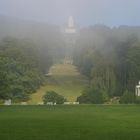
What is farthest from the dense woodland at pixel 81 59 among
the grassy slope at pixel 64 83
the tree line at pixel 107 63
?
the grassy slope at pixel 64 83

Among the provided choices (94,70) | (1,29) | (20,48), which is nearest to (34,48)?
(20,48)

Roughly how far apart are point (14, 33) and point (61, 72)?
3723 cm

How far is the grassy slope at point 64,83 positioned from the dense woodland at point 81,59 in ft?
4.84

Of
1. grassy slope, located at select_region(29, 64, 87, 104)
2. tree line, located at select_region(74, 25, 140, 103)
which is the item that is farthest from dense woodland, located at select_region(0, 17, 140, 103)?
grassy slope, located at select_region(29, 64, 87, 104)

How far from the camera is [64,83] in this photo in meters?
93.0

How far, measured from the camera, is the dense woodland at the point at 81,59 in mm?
69281

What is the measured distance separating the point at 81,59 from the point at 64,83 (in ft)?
60.2

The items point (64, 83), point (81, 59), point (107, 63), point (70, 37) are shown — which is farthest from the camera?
point (70, 37)

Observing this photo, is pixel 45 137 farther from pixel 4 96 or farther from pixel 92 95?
pixel 92 95

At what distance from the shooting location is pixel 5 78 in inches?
2227

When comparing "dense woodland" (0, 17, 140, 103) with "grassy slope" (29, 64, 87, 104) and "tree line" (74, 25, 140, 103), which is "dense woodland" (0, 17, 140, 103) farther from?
"grassy slope" (29, 64, 87, 104)

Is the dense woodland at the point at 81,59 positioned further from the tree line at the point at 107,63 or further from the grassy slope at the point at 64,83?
the grassy slope at the point at 64,83

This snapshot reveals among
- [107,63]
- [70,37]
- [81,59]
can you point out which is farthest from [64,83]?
[70,37]

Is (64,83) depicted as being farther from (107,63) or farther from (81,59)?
(81,59)
